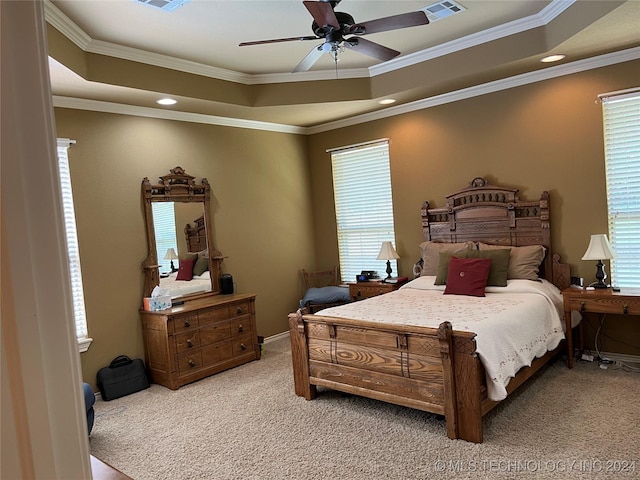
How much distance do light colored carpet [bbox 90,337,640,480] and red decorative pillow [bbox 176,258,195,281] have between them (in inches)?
48.4

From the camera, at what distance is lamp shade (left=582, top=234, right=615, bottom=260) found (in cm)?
384

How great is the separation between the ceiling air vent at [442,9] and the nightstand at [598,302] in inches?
96.0

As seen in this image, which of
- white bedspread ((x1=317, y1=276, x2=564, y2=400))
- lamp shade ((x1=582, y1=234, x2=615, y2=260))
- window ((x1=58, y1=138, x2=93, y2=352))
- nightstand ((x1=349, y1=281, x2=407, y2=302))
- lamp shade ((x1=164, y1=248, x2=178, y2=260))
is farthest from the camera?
nightstand ((x1=349, y1=281, x2=407, y2=302))

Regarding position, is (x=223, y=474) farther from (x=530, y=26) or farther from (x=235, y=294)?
(x=530, y=26)

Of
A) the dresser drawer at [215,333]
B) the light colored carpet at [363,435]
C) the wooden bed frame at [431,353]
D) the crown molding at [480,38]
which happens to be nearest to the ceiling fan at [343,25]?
the crown molding at [480,38]

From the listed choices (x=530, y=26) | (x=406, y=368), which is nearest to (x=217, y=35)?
(x=530, y=26)

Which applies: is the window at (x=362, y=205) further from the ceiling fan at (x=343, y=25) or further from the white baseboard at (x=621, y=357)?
the ceiling fan at (x=343, y=25)

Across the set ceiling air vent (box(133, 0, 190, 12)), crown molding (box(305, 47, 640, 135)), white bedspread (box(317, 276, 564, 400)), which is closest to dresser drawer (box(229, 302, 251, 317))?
white bedspread (box(317, 276, 564, 400))

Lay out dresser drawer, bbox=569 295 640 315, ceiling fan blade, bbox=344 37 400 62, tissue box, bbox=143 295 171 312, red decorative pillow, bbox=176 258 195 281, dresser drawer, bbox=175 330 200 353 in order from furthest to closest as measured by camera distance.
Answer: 1. red decorative pillow, bbox=176 258 195 281
2. tissue box, bbox=143 295 171 312
3. dresser drawer, bbox=175 330 200 353
4. dresser drawer, bbox=569 295 640 315
5. ceiling fan blade, bbox=344 37 400 62

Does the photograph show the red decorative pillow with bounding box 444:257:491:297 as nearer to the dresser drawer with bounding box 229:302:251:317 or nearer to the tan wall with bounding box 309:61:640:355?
the tan wall with bounding box 309:61:640:355

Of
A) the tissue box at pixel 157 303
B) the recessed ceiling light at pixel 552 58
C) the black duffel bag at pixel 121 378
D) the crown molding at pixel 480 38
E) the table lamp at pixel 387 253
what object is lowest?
the black duffel bag at pixel 121 378

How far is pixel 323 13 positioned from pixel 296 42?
139 centimetres

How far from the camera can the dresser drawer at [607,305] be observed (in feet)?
11.8

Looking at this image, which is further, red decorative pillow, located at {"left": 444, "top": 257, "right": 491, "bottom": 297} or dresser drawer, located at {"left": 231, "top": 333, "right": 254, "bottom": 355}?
dresser drawer, located at {"left": 231, "top": 333, "right": 254, "bottom": 355}
